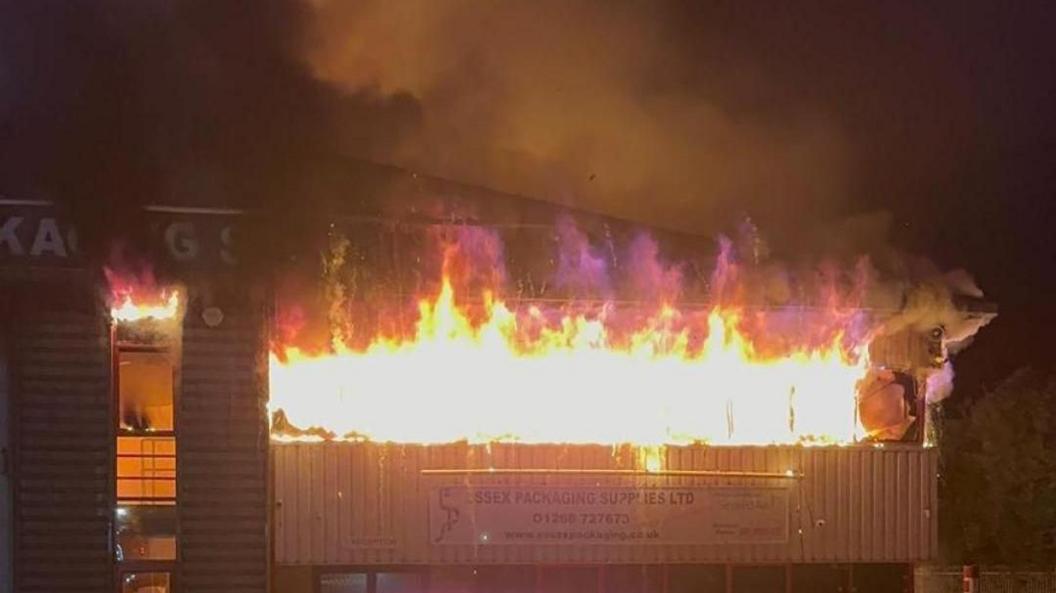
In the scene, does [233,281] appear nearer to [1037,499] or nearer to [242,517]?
[242,517]

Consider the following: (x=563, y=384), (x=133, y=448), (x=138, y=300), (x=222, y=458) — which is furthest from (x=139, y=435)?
(x=563, y=384)

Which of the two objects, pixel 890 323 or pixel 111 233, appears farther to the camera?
pixel 890 323

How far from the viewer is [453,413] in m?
10.0

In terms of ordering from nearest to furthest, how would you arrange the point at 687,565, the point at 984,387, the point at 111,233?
the point at 111,233 < the point at 687,565 < the point at 984,387

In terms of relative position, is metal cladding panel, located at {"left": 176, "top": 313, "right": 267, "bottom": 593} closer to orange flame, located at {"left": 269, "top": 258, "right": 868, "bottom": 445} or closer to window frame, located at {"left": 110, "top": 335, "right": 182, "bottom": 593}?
window frame, located at {"left": 110, "top": 335, "right": 182, "bottom": 593}

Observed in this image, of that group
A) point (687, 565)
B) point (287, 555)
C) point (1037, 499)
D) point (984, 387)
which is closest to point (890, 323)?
point (687, 565)

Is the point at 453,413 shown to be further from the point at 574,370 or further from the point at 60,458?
the point at 60,458

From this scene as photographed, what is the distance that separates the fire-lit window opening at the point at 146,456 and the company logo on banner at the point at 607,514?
2.41 metres

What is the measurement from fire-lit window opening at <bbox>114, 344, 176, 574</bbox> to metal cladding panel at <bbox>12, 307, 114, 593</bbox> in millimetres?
239

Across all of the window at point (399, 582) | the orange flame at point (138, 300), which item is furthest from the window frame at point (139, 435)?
the window at point (399, 582)

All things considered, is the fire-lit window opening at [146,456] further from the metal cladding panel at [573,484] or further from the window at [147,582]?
the metal cladding panel at [573,484]

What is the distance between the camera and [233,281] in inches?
380

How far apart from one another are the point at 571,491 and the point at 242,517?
2.95 metres

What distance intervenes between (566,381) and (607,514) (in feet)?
4.20
